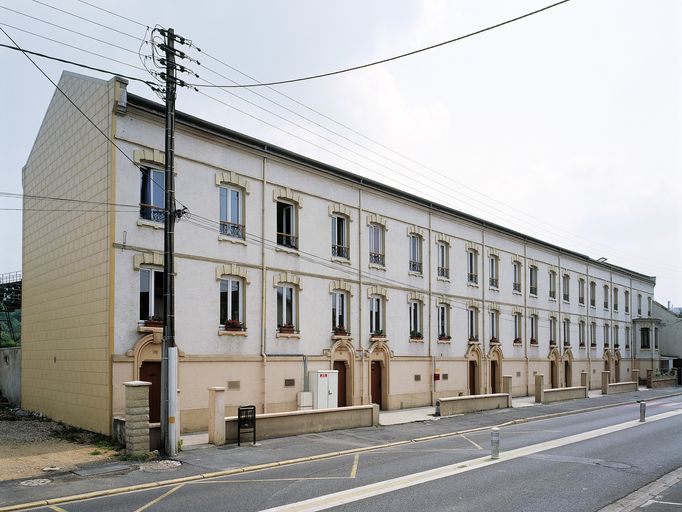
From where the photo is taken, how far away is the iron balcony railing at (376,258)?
31.4 m

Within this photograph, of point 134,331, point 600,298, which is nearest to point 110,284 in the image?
point 134,331

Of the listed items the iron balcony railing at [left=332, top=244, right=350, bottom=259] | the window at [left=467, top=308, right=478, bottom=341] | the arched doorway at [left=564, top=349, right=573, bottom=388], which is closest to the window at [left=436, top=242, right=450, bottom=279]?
the window at [left=467, top=308, right=478, bottom=341]

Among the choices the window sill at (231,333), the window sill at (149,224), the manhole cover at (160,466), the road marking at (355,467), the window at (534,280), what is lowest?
the road marking at (355,467)

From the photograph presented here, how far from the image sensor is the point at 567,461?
17.5 m

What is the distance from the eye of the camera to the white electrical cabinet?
2628cm

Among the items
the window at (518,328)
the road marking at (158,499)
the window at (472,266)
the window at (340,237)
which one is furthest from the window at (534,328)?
the road marking at (158,499)

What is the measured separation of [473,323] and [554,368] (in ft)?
41.8

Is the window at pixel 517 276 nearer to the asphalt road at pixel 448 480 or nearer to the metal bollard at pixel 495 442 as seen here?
the asphalt road at pixel 448 480

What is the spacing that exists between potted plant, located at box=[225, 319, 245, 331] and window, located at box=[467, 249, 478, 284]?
18469mm

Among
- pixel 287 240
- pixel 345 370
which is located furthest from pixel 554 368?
pixel 287 240

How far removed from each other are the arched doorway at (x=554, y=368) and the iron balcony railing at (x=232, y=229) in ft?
99.9

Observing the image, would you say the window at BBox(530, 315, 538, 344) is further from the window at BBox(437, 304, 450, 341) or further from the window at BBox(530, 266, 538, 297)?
the window at BBox(437, 304, 450, 341)

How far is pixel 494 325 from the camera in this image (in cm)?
4084

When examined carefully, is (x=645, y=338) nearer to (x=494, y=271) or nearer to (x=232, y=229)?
(x=494, y=271)
